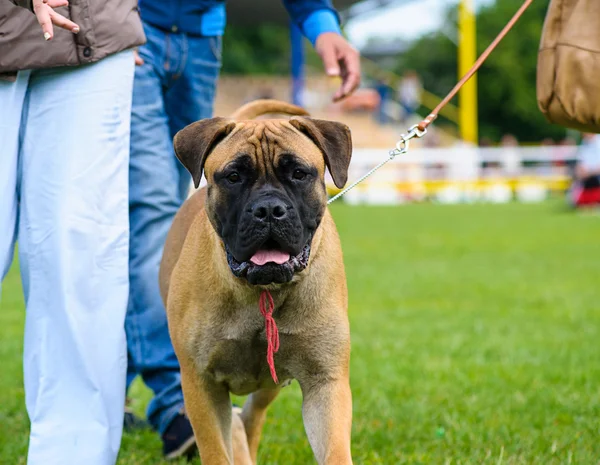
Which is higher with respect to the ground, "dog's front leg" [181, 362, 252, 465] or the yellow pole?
"dog's front leg" [181, 362, 252, 465]

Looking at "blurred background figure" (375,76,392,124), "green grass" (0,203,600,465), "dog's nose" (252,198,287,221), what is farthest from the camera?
"blurred background figure" (375,76,392,124)

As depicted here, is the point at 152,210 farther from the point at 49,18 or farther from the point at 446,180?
the point at 446,180

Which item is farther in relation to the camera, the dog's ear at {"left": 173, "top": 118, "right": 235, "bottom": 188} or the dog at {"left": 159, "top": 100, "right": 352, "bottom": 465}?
the dog's ear at {"left": 173, "top": 118, "right": 235, "bottom": 188}

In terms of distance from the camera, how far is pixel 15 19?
125 inches

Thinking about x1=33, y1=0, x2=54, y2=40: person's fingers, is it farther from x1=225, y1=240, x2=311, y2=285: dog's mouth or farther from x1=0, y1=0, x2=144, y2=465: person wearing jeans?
x1=225, y1=240, x2=311, y2=285: dog's mouth

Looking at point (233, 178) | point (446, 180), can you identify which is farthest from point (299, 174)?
point (446, 180)

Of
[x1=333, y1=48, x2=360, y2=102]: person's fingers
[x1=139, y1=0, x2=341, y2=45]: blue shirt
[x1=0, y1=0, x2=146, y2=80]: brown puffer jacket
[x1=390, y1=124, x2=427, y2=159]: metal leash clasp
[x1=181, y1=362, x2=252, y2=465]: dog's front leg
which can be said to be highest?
[x1=0, y1=0, x2=146, y2=80]: brown puffer jacket

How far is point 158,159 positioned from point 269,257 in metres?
1.33

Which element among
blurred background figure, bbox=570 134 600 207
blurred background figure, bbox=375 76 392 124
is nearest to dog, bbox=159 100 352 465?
blurred background figure, bbox=570 134 600 207

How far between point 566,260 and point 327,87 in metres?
25.2

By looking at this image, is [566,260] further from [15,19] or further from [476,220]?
[15,19]

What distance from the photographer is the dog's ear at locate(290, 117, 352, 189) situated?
11.1ft

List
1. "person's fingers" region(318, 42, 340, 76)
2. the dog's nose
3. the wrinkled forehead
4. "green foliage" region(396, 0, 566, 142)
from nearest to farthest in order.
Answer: the dog's nose → the wrinkled forehead → "person's fingers" region(318, 42, 340, 76) → "green foliage" region(396, 0, 566, 142)

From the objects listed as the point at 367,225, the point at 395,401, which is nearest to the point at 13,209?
the point at 395,401
